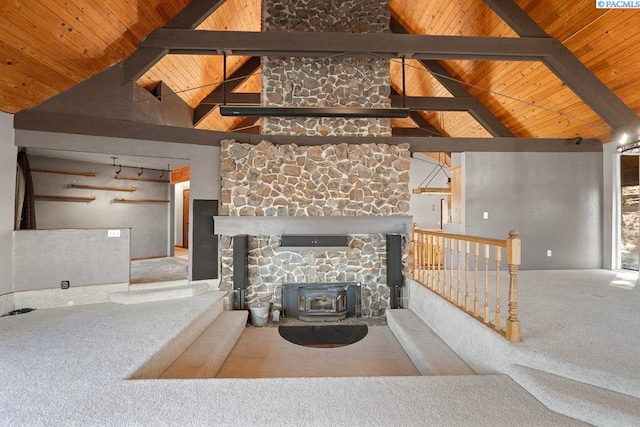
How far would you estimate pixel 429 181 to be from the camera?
33.6 ft

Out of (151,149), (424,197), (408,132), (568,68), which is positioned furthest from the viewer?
(424,197)

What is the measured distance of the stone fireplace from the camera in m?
5.18

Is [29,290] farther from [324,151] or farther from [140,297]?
[324,151]

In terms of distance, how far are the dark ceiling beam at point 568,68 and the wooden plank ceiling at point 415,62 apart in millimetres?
89

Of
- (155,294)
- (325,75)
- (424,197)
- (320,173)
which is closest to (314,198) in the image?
(320,173)

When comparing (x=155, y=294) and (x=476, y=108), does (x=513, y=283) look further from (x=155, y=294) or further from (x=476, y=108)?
(x=476, y=108)

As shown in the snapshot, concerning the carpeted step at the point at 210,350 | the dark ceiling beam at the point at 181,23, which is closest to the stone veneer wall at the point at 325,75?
the dark ceiling beam at the point at 181,23

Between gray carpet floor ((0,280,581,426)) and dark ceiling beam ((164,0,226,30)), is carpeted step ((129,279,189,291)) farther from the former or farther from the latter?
dark ceiling beam ((164,0,226,30))

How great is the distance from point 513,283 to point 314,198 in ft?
11.3

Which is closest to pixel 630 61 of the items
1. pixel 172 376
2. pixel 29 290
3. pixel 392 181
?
pixel 392 181

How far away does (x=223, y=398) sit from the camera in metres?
2.05

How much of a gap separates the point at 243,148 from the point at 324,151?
141cm

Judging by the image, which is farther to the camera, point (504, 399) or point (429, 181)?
point (429, 181)

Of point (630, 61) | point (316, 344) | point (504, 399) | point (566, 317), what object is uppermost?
point (630, 61)
